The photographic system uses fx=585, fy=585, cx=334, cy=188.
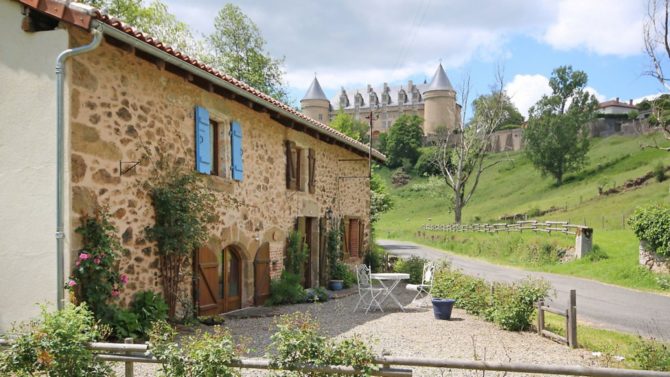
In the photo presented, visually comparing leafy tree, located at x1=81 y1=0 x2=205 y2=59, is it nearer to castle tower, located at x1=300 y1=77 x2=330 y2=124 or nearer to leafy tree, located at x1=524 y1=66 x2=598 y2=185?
leafy tree, located at x1=524 y1=66 x2=598 y2=185

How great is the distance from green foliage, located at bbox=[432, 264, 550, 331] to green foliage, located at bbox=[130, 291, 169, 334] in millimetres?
5290

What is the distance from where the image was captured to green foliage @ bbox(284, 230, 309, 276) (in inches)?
520

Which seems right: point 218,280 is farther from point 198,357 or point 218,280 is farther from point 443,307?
point 198,357

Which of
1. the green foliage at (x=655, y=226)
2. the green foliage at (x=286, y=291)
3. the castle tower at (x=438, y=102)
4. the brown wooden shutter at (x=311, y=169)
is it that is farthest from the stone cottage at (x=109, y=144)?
the castle tower at (x=438, y=102)

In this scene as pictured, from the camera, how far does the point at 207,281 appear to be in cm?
973

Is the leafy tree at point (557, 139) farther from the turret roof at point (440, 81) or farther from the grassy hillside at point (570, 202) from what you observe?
the turret roof at point (440, 81)

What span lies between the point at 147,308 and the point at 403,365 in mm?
4399

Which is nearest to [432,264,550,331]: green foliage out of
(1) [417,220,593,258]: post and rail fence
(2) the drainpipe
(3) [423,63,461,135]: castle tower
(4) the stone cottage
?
(4) the stone cottage

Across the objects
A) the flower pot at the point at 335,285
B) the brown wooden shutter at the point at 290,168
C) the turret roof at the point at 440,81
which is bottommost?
the flower pot at the point at 335,285

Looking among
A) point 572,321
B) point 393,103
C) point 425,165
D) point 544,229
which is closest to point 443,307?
point 572,321

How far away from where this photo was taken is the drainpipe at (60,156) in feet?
21.4

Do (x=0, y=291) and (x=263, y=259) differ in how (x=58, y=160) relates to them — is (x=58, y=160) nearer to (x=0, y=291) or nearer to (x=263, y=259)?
(x=0, y=291)

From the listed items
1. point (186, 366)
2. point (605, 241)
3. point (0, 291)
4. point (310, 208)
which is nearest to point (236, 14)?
point (310, 208)

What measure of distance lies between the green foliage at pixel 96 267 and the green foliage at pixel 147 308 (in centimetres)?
60
